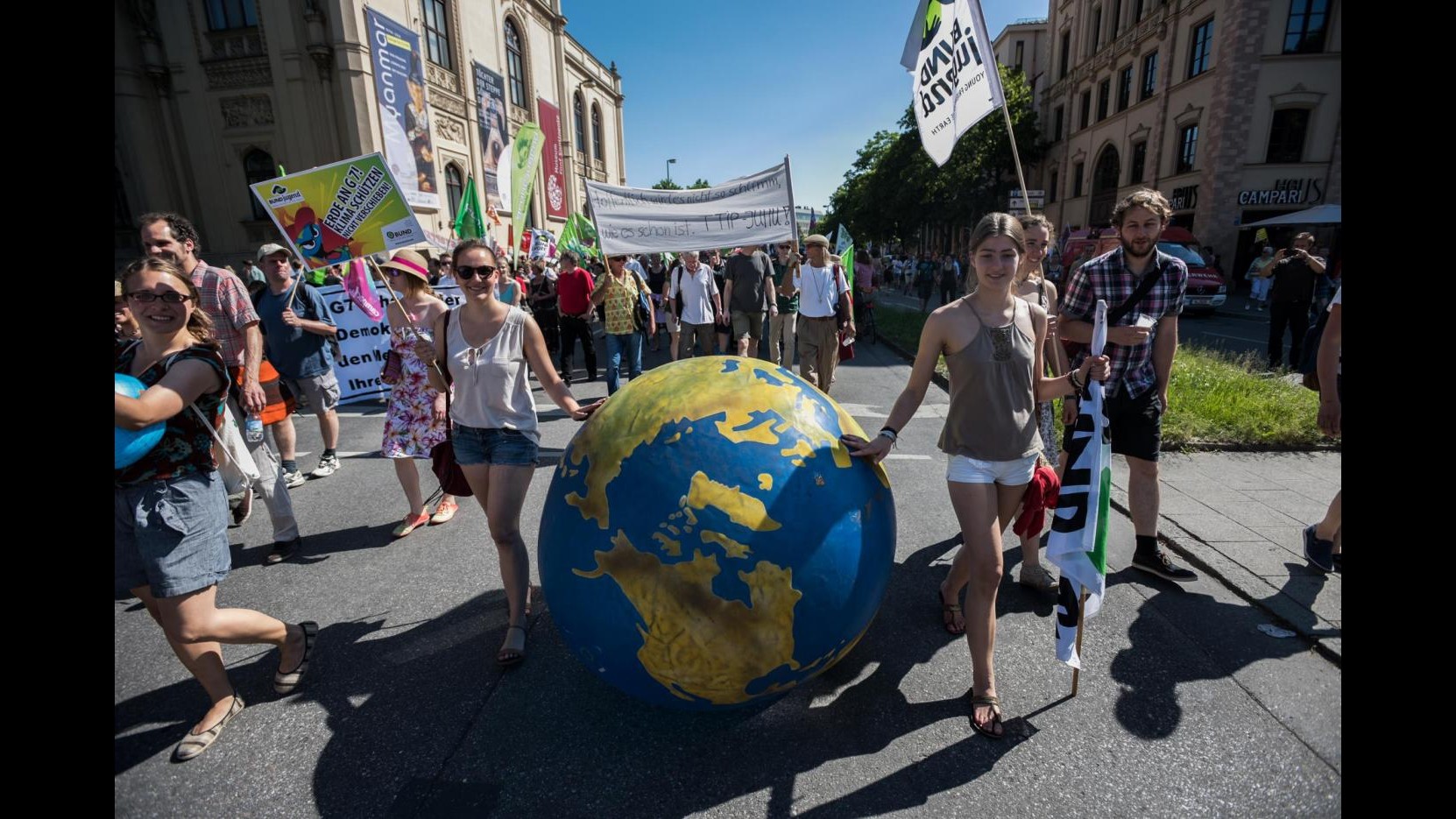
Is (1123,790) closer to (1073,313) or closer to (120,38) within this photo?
(1073,313)

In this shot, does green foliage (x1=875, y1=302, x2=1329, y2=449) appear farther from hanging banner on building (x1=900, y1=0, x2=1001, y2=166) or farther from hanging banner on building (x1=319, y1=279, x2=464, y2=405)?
hanging banner on building (x1=319, y1=279, x2=464, y2=405)

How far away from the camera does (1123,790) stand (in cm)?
226

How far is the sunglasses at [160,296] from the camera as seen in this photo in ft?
7.55

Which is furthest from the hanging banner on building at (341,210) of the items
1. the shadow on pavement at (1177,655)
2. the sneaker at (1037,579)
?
the shadow on pavement at (1177,655)

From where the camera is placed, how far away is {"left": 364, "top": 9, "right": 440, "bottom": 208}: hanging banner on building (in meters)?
19.5

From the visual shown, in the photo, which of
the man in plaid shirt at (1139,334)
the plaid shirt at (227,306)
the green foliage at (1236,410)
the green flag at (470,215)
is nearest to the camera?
the man in plaid shirt at (1139,334)

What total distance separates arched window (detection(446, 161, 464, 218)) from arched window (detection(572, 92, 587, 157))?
13.4m

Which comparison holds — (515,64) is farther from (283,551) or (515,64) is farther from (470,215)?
(283,551)

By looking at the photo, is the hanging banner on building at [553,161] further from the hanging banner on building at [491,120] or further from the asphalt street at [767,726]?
the asphalt street at [767,726]

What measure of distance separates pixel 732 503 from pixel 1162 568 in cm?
306

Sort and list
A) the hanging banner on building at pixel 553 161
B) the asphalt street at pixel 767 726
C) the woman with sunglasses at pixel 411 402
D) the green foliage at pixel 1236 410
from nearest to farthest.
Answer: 1. the asphalt street at pixel 767 726
2. the woman with sunglasses at pixel 411 402
3. the green foliage at pixel 1236 410
4. the hanging banner on building at pixel 553 161

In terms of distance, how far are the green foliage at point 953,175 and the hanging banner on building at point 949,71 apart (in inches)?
1111
